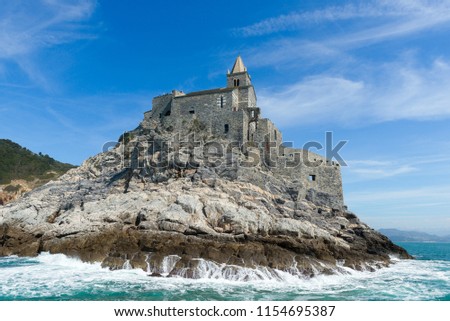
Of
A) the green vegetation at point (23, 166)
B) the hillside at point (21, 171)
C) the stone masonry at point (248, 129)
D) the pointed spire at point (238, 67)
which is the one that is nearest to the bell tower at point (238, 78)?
the pointed spire at point (238, 67)

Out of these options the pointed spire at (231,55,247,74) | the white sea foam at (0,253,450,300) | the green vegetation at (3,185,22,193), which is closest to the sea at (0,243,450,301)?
the white sea foam at (0,253,450,300)

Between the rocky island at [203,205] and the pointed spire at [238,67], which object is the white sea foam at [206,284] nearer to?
the rocky island at [203,205]

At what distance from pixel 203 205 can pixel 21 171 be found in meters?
46.0

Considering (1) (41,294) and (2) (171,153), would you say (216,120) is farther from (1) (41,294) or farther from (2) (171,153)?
(1) (41,294)

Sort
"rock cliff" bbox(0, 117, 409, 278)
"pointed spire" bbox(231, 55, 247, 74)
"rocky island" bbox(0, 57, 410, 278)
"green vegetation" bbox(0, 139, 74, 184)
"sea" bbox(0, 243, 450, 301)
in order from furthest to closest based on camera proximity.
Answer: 1. "green vegetation" bbox(0, 139, 74, 184)
2. "pointed spire" bbox(231, 55, 247, 74)
3. "rocky island" bbox(0, 57, 410, 278)
4. "rock cliff" bbox(0, 117, 409, 278)
5. "sea" bbox(0, 243, 450, 301)

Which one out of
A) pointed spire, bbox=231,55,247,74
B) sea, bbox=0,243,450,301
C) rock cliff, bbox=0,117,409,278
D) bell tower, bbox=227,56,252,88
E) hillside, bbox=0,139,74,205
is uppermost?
pointed spire, bbox=231,55,247,74

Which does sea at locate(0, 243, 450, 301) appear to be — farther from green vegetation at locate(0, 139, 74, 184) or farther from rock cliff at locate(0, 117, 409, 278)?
green vegetation at locate(0, 139, 74, 184)

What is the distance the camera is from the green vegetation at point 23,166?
56.8 metres

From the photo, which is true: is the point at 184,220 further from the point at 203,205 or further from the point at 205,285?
the point at 205,285

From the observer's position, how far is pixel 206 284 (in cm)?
1780

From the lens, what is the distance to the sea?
621 inches

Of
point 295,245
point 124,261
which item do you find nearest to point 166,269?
point 124,261

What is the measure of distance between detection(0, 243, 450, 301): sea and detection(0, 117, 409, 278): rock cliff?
763mm

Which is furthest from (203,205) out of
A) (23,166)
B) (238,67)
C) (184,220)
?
(23,166)
